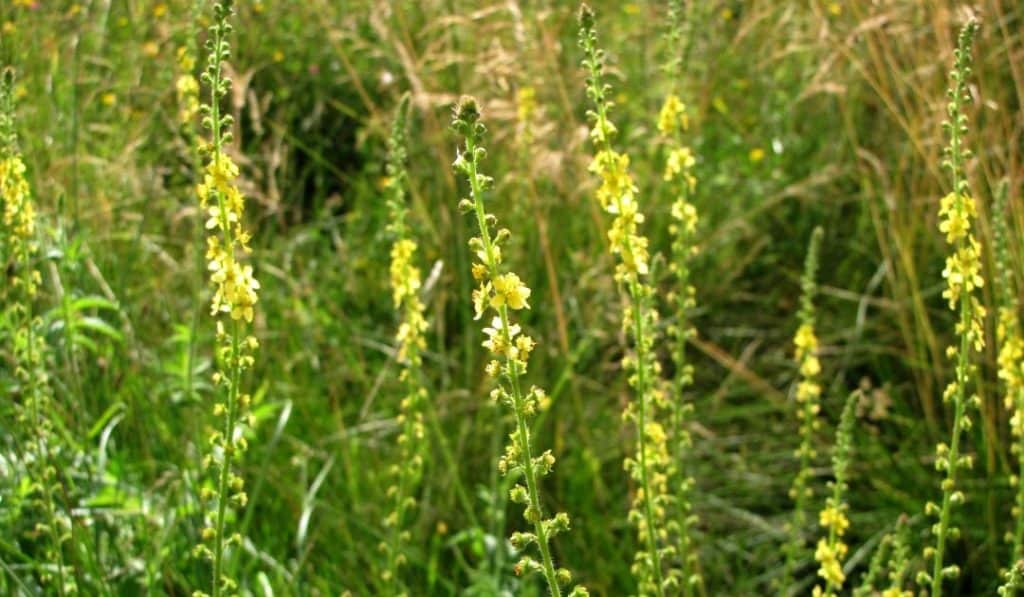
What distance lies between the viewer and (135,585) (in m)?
3.70

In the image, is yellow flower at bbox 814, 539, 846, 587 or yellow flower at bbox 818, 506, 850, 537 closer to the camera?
yellow flower at bbox 814, 539, 846, 587

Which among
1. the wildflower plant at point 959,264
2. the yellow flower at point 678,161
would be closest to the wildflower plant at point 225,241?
the yellow flower at point 678,161

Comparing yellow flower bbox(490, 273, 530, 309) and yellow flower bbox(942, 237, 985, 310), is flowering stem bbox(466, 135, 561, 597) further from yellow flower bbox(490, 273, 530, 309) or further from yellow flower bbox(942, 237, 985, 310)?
yellow flower bbox(942, 237, 985, 310)

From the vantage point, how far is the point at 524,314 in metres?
5.27

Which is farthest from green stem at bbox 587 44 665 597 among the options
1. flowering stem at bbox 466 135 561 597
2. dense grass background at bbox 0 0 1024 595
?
dense grass background at bbox 0 0 1024 595

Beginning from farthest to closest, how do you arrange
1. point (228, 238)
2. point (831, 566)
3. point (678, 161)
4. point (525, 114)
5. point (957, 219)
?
point (525, 114) → point (678, 161) → point (831, 566) → point (957, 219) → point (228, 238)

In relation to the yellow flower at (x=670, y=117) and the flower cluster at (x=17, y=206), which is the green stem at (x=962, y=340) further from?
the flower cluster at (x=17, y=206)

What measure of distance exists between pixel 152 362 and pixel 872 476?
8.95ft

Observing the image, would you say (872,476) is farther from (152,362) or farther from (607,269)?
(152,362)

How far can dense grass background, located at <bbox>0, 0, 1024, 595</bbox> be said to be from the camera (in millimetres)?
4312

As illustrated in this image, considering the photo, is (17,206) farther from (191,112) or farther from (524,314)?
(524,314)

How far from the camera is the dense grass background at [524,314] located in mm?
4312

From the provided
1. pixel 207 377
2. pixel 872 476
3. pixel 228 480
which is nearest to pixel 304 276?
pixel 207 377

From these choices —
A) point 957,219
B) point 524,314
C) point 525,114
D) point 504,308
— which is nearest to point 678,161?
point 957,219
